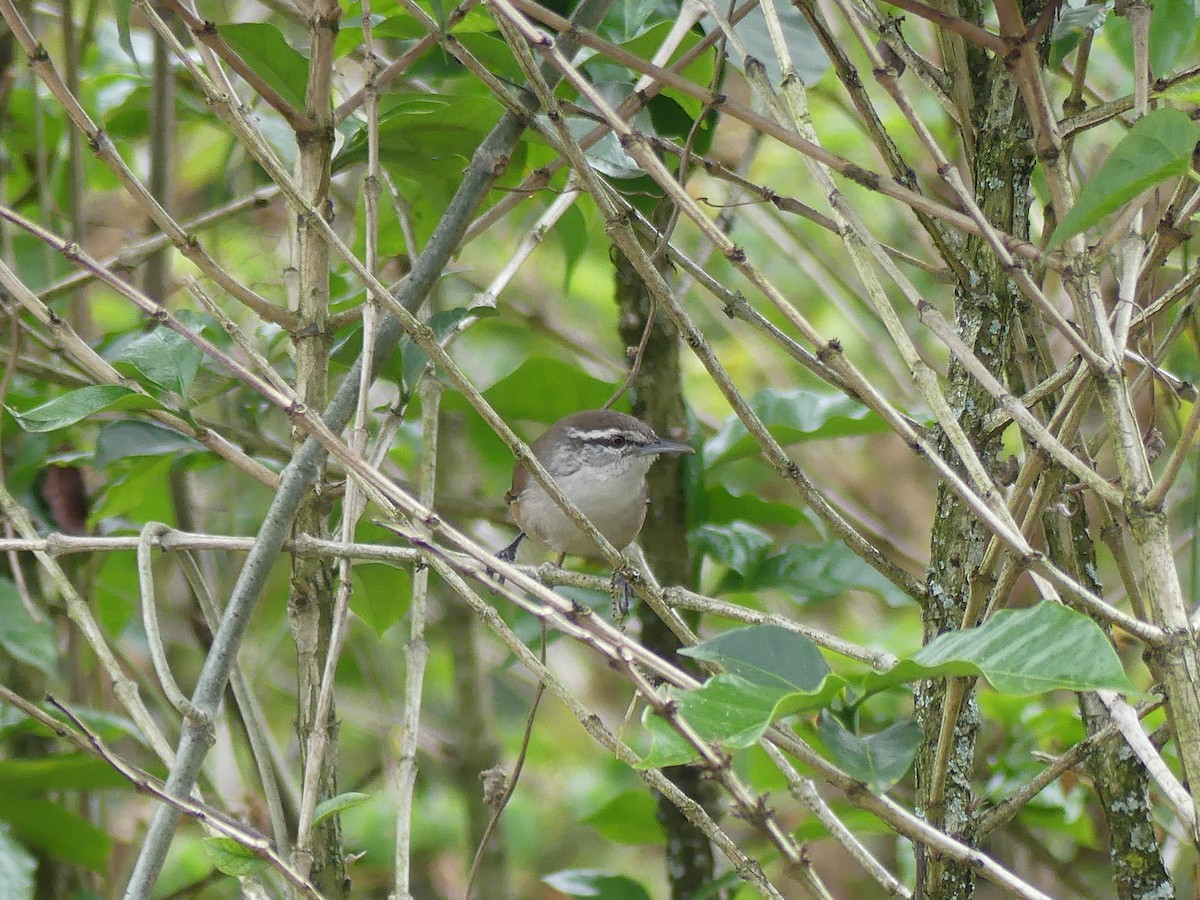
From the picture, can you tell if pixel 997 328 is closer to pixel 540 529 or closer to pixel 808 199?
pixel 540 529

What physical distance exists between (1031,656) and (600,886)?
Result: 77.9 inches

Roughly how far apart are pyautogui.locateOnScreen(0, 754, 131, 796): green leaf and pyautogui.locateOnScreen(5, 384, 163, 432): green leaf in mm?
999

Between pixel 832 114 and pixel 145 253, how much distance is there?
3.67m

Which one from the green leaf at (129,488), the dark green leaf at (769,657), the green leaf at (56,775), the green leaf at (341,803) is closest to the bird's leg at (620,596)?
the green leaf at (341,803)

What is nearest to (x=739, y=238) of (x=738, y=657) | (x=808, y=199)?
(x=808, y=199)

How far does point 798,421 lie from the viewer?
3.32 metres

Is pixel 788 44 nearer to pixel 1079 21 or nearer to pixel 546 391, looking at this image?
pixel 1079 21

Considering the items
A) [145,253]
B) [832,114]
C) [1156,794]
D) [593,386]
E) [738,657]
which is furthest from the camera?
[832,114]

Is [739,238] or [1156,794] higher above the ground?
[739,238]

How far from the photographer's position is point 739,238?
7.17m

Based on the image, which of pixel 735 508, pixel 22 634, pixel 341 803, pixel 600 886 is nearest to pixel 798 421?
pixel 735 508

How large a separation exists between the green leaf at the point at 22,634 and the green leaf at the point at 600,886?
1416mm

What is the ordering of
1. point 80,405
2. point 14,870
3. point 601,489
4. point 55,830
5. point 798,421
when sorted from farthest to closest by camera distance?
point 601,489
point 798,421
point 55,830
point 14,870
point 80,405

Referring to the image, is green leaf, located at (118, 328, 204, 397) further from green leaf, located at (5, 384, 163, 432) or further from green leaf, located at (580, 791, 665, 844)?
green leaf, located at (580, 791, 665, 844)
